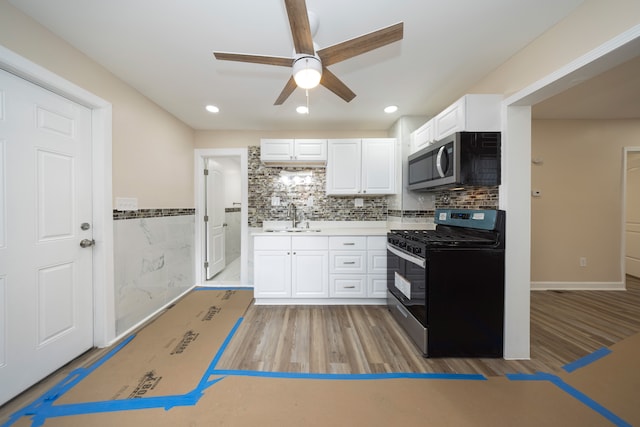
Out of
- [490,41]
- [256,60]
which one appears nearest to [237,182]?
[256,60]

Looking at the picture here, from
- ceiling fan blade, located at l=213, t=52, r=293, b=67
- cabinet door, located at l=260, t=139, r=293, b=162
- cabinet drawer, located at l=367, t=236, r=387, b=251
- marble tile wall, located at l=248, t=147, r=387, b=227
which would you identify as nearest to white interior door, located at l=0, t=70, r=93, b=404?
ceiling fan blade, located at l=213, t=52, r=293, b=67

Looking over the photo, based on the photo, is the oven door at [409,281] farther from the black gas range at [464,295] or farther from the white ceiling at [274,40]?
the white ceiling at [274,40]

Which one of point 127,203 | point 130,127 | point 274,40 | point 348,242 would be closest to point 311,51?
point 274,40

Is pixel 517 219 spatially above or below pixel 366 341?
above

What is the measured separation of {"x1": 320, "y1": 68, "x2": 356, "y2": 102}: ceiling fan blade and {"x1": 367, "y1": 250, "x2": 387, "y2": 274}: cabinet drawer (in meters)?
1.75

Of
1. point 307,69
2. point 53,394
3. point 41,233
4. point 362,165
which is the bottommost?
point 53,394

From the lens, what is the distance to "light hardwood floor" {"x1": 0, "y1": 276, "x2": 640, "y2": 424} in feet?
5.33

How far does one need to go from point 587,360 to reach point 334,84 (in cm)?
283

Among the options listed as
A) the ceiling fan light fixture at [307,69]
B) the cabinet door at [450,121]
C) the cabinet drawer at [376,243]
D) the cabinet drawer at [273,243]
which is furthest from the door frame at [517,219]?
the cabinet drawer at [273,243]

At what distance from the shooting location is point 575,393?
1.40m

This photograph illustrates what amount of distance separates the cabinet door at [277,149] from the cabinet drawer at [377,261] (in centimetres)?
167

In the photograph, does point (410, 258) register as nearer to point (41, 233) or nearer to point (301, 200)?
point (301, 200)

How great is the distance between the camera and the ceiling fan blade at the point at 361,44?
107 cm

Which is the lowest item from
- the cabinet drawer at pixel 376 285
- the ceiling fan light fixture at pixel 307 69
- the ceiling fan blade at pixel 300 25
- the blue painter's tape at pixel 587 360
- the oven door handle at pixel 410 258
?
the blue painter's tape at pixel 587 360
